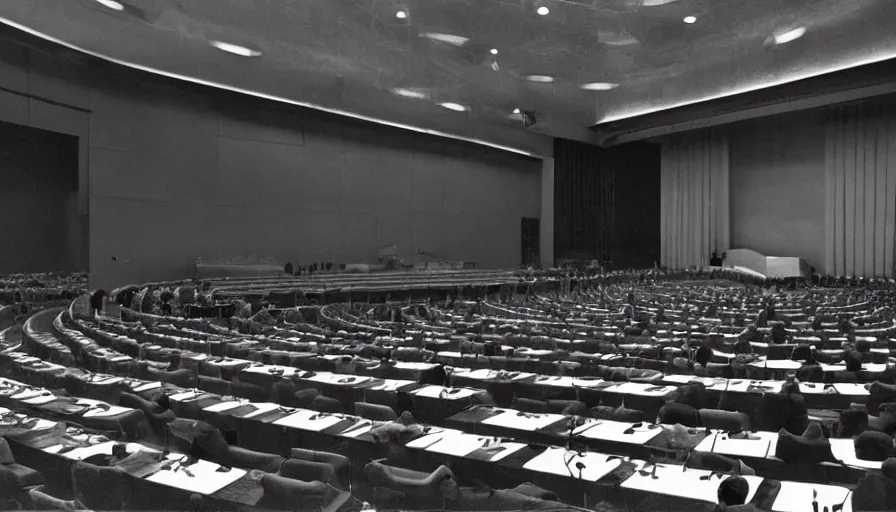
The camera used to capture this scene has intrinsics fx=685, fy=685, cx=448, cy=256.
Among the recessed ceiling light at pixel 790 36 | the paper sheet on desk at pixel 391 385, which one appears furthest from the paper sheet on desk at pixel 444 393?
the recessed ceiling light at pixel 790 36

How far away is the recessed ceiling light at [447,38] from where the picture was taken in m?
24.6

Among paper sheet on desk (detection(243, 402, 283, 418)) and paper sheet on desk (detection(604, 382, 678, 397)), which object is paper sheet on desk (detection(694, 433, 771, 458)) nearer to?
paper sheet on desk (detection(604, 382, 678, 397))

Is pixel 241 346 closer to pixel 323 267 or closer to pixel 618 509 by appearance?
pixel 618 509

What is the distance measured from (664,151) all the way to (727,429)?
3864 centimetres

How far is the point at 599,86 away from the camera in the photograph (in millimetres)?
31984

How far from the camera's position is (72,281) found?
21.2 meters

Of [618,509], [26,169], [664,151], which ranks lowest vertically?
[618,509]

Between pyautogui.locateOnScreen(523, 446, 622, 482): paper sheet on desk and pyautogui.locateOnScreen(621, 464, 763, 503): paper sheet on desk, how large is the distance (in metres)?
0.22

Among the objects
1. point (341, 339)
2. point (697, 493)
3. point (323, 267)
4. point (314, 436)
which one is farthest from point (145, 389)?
point (323, 267)

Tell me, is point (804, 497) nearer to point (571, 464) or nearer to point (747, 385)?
point (571, 464)

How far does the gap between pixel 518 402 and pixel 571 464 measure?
62.4 inches

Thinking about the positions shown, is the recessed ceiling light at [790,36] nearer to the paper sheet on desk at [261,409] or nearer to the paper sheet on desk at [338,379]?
the paper sheet on desk at [338,379]

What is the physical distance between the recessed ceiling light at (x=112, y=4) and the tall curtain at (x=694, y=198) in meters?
30.9

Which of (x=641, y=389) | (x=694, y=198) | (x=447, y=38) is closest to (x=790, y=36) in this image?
(x=447, y=38)
